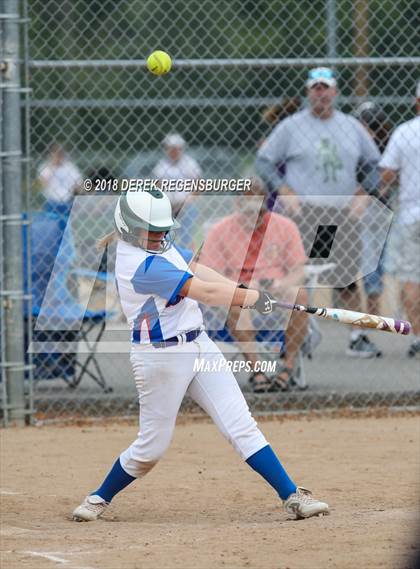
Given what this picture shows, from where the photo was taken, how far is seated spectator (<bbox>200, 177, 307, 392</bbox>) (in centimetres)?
799

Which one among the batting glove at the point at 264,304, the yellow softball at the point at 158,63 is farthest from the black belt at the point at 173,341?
the yellow softball at the point at 158,63

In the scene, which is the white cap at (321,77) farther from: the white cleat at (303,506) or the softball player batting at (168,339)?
the white cleat at (303,506)

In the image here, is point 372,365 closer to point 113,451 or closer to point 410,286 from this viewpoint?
point 410,286

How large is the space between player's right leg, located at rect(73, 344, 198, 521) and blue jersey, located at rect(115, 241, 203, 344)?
0.29 ft

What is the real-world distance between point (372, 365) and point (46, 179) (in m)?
3.87

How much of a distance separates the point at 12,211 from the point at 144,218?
2479 millimetres

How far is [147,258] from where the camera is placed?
16.8ft

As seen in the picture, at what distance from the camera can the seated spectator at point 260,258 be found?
7.99m

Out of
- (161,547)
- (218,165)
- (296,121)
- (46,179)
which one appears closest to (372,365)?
(296,121)

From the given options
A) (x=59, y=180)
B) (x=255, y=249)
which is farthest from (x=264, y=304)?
(x=59, y=180)

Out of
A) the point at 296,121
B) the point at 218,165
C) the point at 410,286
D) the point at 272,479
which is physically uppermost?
the point at 296,121

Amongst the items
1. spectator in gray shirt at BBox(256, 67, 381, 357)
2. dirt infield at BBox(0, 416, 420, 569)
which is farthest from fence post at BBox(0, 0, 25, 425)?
spectator in gray shirt at BBox(256, 67, 381, 357)

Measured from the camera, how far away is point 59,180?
1102 centimetres

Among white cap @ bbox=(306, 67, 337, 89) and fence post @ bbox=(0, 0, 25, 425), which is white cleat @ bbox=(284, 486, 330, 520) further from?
white cap @ bbox=(306, 67, 337, 89)
